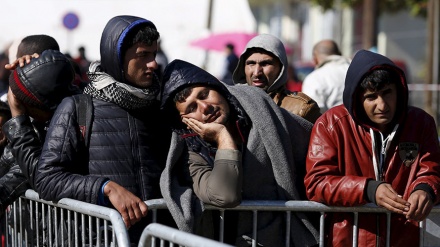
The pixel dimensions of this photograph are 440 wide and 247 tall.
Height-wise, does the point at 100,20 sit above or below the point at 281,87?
below

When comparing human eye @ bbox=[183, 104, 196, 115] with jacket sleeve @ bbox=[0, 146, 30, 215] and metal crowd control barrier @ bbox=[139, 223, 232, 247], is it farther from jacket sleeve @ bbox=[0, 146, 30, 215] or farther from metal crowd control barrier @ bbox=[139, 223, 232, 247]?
jacket sleeve @ bbox=[0, 146, 30, 215]

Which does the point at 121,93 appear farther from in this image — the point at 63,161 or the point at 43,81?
the point at 43,81

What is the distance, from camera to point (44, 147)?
4.53 metres

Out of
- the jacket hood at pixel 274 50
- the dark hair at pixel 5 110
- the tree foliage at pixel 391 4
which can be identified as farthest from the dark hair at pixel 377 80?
the tree foliage at pixel 391 4

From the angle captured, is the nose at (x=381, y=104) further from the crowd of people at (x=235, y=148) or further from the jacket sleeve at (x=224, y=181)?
the jacket sleeve at (x=224, y=181)

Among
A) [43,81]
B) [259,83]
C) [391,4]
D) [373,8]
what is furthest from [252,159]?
[391,4]

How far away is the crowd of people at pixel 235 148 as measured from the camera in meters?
4.41

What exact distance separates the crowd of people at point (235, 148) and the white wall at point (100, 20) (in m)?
27.5

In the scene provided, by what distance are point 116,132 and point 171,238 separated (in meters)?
1.01

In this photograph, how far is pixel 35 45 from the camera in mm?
5719

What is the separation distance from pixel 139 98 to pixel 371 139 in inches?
42.9

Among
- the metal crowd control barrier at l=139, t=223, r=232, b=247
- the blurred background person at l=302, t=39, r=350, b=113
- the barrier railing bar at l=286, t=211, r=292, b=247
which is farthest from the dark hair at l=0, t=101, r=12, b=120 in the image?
the blurred background person at l=302, t=39, r=350, b=113

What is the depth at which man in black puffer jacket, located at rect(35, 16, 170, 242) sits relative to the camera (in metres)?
4.46

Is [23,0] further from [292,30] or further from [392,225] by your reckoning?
[392,225]
